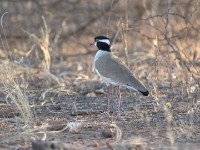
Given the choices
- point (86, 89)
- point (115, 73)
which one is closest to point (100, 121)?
point (115, 73)

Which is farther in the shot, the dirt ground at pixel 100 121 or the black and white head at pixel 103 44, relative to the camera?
the black and white head at pixel 103 44

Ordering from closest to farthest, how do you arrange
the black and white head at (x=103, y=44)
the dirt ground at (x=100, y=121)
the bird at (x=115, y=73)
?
the dirt ground at (x=100, y=121) < the bird at (x=115, y=73) < the black and white head at (x=103, y=44)

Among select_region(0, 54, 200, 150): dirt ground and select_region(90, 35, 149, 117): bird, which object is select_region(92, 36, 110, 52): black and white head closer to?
select_region(90, 35, 149, 117): bird

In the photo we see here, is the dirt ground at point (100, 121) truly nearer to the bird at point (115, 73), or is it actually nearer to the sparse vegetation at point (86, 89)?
the sparse vegetation at point (86, 89)

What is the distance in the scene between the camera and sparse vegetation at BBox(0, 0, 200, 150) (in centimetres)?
530

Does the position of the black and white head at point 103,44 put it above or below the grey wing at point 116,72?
above

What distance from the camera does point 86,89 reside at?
26.6ft

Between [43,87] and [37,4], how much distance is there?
3473 millimetres

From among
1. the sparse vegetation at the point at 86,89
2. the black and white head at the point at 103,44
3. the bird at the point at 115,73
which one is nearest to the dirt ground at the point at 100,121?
the sparse vegetation at the point at 86,89

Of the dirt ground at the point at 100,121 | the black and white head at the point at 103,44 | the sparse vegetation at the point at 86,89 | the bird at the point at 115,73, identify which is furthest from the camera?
the black and white head at the point at 103,44

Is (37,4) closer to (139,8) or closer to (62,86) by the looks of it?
(139,8)

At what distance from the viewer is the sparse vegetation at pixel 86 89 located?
17.4 feet

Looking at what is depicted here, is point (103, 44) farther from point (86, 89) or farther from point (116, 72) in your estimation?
point (86, 89)

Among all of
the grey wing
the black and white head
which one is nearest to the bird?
the grey wing
